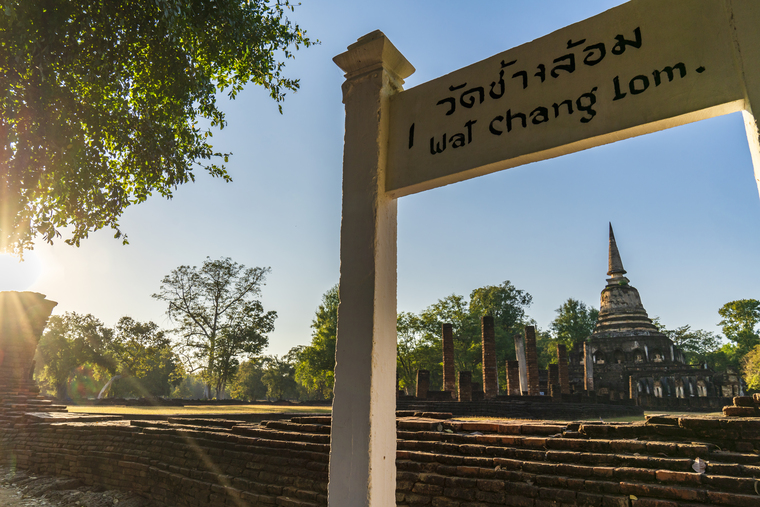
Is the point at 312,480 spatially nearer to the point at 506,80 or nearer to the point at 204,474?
the point at 204,474

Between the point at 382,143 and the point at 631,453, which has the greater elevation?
the point at 382,143

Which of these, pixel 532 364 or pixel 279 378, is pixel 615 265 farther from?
pixel 279 378

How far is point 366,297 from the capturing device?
2352mm

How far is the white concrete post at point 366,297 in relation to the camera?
2.21 m

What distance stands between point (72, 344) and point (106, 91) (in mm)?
39618

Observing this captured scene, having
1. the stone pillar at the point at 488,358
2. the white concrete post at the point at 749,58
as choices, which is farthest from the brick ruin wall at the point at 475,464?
the stone pillar at the point at 488,358

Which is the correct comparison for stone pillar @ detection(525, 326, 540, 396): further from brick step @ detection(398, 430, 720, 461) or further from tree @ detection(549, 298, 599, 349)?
tree @ detection(549, 298, 599, 349)

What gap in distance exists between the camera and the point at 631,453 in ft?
12.3

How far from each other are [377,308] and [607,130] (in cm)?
137

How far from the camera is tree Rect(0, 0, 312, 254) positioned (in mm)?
6027

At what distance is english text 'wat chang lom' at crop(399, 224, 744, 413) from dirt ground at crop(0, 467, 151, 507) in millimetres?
9012

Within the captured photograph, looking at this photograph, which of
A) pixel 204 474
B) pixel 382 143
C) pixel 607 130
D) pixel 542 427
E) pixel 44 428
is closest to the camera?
pixel 607 130

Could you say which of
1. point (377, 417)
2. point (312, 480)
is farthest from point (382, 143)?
point (312, 480)

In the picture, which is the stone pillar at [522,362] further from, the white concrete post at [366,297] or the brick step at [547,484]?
the white concrete post at [366,297]
